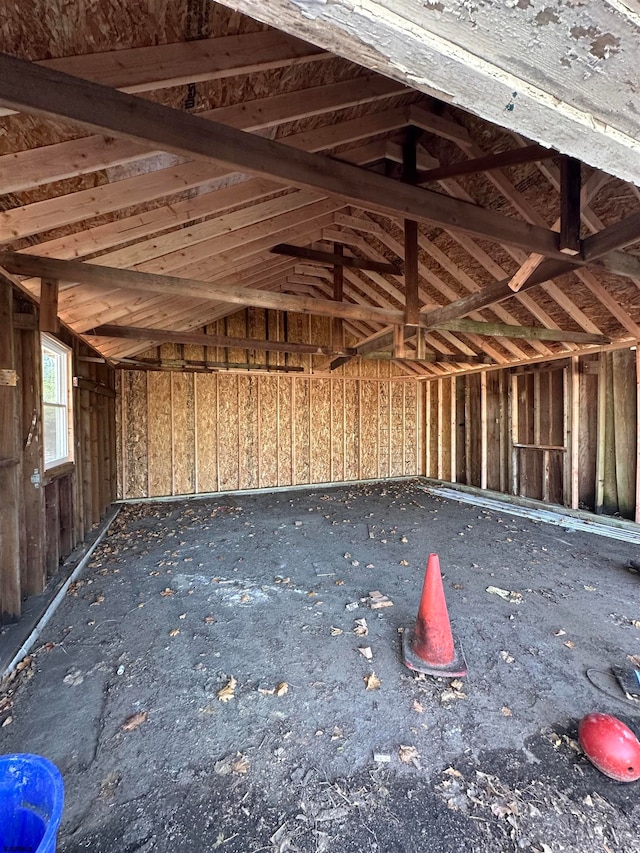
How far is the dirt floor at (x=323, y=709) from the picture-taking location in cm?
149

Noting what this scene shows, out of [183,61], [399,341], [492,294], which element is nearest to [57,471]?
[183,61]

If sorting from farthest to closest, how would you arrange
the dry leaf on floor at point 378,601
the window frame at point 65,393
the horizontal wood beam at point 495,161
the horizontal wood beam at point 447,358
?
the horizontal wood beam at point 447,358
the window frame at point 65,393
the dry leaf on floor at point 378,601
the horizontal wood beam at point 495,161

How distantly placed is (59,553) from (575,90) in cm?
509

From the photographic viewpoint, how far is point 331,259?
5.83 meters

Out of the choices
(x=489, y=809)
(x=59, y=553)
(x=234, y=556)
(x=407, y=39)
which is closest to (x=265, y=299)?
(x=234, y=556)

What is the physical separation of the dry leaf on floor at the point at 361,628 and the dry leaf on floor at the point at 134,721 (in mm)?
1412

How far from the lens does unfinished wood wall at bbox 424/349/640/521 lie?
19.0ft

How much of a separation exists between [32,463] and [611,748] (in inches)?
167

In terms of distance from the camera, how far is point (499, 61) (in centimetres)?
55

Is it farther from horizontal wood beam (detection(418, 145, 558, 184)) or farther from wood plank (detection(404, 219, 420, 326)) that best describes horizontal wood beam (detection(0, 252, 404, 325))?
horizontal wood beam (detection(418, 145, 558, 184))

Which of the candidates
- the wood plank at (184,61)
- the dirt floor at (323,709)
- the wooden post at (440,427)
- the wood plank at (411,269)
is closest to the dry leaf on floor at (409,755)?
the dirt floor at (323,709)

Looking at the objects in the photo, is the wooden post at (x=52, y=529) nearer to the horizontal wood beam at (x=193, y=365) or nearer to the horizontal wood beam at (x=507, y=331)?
the horizontal wood beam at (x=193, y=365)

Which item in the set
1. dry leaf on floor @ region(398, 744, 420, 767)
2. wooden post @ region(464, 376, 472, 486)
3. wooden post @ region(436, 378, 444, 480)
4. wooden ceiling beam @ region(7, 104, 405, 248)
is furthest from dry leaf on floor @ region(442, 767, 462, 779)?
wooden post @ region(436, 378, 444, 480)

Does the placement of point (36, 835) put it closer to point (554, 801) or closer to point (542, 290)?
point (554, 801)
